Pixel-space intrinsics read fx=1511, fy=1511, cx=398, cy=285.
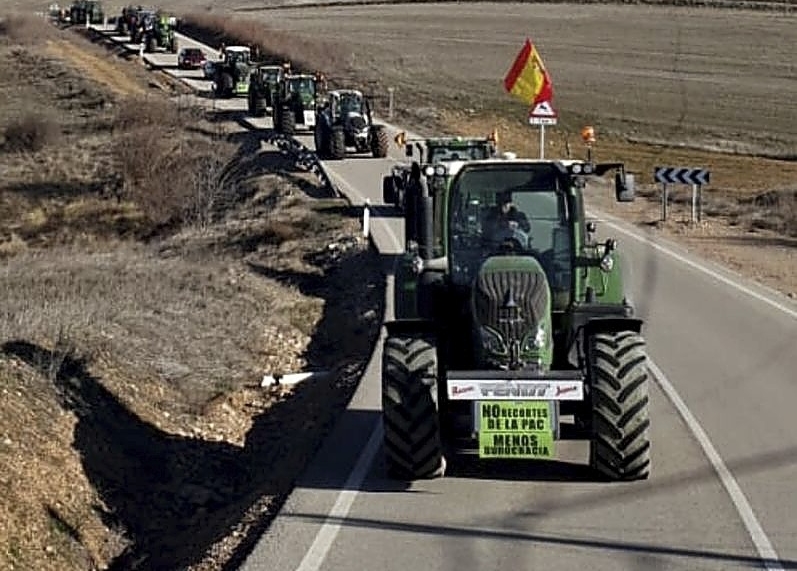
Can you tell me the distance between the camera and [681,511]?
11383 mm

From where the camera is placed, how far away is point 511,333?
11672mm

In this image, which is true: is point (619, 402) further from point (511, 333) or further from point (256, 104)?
point (256, 104)

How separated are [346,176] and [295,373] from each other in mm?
21683

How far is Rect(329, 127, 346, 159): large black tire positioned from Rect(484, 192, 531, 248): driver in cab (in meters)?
30.2

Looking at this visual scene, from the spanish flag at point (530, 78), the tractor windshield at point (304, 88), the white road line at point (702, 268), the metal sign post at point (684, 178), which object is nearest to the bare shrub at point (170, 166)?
the tractor windshield at point (304, 88)

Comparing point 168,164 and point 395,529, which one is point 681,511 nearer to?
point 395,529

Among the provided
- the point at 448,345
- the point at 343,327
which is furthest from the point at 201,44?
the point at 448,345

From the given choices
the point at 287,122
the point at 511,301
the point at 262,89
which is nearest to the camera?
the point at 511,301

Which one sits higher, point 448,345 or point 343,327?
point 448,345

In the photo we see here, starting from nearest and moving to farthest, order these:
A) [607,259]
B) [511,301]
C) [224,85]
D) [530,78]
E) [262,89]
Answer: [511,301] → [607,259] → [530,78] → [262,89] → [224,85]

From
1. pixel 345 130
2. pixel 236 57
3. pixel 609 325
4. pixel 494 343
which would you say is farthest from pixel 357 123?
pixel 494 343

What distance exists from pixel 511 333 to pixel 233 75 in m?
50.8

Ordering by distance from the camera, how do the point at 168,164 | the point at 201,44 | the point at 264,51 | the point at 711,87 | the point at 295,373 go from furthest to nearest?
the point at 201,44
the point at 264,51
the point at 711,87
the point at 168,164
the point at 295,373

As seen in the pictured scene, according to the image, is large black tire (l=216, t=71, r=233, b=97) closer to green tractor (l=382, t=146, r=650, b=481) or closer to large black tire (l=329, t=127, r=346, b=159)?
large black tire (l=329, t=127, r=346, b=159)
